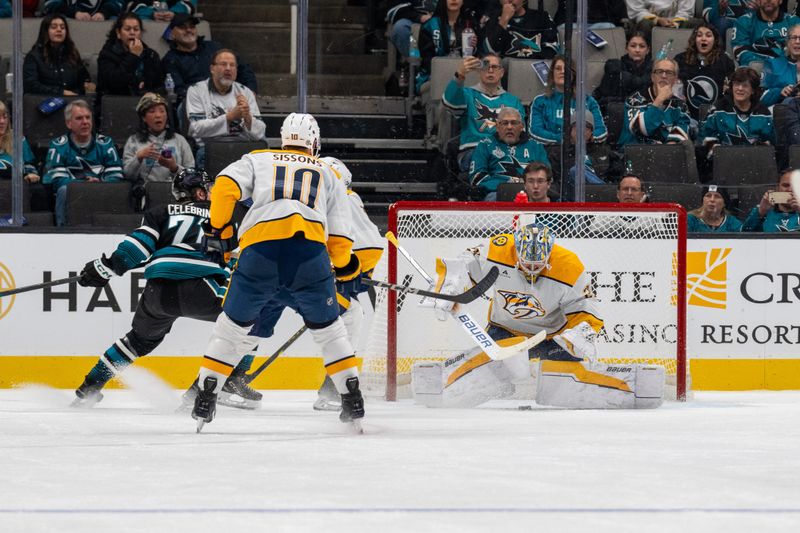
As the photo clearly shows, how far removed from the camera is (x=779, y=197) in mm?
6410

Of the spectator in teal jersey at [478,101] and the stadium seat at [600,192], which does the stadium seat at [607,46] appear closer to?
the spectator in teal jersey at [478,101]

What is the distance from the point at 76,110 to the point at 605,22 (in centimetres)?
256

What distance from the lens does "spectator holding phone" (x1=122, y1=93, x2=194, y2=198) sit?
639 cm

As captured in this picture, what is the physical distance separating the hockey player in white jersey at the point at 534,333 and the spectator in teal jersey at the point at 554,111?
96 centimetres

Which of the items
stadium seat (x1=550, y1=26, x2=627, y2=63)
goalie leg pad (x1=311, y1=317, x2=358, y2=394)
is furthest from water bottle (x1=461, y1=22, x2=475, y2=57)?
goalie leg pad (x1=311, y1=317, x2=358, y2=394)

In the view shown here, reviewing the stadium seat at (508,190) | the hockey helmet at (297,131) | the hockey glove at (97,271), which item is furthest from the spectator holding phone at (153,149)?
the hockey helmet at (297,131)

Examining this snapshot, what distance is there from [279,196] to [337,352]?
51 centimetres

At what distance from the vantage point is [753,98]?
676 centimetres

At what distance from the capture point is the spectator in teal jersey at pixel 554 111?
6.37m

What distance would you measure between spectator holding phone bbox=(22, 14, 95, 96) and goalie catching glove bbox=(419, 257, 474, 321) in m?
2.18

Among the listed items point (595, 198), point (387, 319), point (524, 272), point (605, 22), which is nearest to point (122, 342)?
point (387, 319)

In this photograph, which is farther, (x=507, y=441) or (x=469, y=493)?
(x=507, y=441)

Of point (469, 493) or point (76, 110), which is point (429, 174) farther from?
point (469, 493)

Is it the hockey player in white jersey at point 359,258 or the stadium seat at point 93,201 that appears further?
the stadium seat at point 93,201
